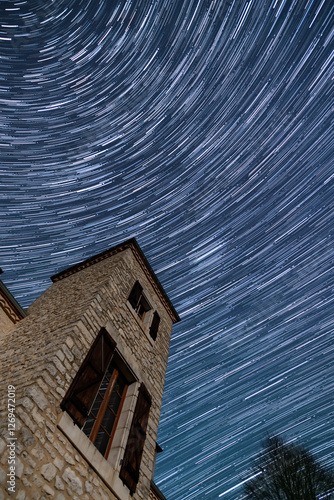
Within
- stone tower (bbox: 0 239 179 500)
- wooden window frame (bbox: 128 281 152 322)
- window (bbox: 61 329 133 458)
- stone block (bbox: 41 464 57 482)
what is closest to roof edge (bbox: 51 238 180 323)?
stone tower (bbox: 0 239 179 500)

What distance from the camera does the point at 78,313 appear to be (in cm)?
581

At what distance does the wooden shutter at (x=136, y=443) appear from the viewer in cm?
504

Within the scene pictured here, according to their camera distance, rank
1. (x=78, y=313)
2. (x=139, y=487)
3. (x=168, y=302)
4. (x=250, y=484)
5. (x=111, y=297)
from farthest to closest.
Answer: (x=250, y=484) → (x=168, y=302) → (x=111, y=297) → (x=78, y=313) → (x=139, y=487)

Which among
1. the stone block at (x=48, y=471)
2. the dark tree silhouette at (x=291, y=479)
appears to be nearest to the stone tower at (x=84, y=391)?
the stone block at (x=48, y=471)

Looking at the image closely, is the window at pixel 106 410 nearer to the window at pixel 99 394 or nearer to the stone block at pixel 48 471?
the window at pixel 99 394

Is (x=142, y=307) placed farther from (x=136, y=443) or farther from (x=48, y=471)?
(x=48, y=471)

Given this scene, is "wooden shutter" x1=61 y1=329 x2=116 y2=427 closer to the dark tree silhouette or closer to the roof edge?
the roof edge

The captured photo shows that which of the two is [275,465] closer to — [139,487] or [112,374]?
[139,487]

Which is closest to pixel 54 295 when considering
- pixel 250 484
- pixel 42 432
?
pixel 42 432

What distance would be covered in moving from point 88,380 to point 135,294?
3.49 m

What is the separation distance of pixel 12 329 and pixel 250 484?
11415 mm

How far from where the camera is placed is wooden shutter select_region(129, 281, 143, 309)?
800cm

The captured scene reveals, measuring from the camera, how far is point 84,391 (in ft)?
15.6

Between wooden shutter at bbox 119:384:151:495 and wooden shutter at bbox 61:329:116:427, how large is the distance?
1180mm
